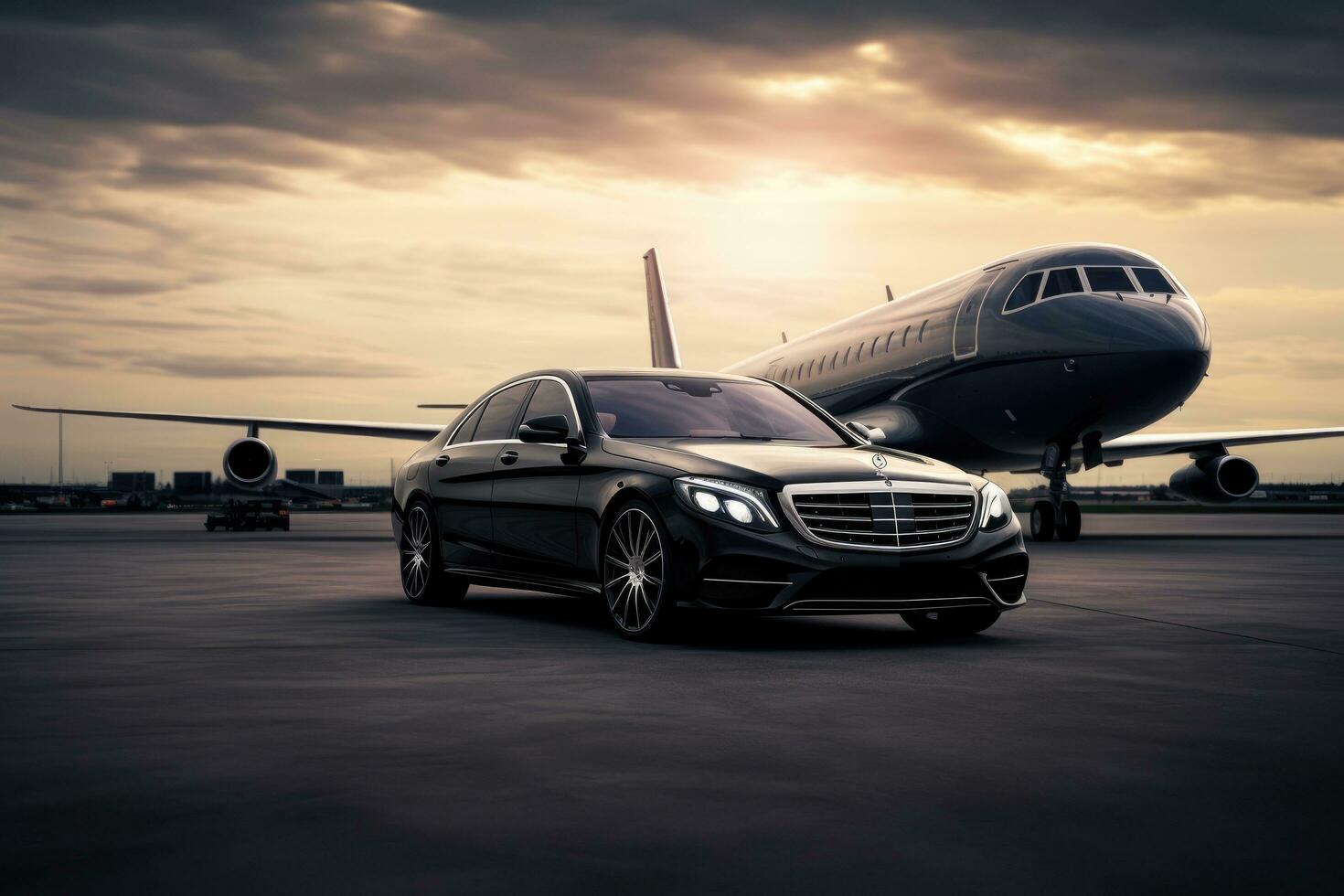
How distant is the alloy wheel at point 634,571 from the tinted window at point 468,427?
274cm

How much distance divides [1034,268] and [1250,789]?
1753 cm

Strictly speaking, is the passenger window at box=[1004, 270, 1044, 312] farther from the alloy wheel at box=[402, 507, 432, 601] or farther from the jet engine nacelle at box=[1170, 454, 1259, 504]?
the alloy wheel at box=[402, 507, 432, 601]

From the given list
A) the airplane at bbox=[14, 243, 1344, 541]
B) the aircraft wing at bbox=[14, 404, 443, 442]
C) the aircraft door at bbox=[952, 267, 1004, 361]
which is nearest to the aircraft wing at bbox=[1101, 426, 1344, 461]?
the airplane at bbox=[14, 243, 1344, 541]

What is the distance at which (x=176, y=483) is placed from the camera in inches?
6063

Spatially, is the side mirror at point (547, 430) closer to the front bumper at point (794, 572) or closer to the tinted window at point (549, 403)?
the tinted window at point (549, 403)

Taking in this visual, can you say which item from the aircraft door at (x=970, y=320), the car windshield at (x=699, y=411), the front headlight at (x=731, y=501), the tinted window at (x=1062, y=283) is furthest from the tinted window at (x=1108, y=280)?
the front headlight at (x=731, y=501)

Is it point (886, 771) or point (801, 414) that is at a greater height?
point (801, 414)

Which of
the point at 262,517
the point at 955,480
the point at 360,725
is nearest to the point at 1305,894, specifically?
the point at 360,725

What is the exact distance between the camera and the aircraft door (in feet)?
71.1

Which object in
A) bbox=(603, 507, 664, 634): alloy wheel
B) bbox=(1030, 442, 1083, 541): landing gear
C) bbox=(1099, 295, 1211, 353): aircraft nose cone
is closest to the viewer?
bbox=(603, 507, 664, 634): alloy wheel

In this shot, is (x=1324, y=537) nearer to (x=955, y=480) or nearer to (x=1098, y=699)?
(x=955, y=480)

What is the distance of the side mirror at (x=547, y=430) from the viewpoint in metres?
9.23

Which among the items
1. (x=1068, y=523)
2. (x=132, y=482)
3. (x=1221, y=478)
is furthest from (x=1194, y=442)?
(x=132, y=482)

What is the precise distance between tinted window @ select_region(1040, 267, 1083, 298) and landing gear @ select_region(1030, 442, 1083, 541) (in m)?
2.58
